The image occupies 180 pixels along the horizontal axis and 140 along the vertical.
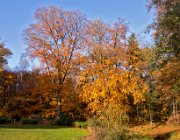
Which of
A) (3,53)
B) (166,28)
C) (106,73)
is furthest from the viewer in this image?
(3,53)

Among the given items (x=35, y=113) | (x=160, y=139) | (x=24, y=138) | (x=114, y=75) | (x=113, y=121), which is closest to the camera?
(x=113, y=121)

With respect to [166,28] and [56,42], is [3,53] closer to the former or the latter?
[56,42]

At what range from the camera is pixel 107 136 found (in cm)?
1470

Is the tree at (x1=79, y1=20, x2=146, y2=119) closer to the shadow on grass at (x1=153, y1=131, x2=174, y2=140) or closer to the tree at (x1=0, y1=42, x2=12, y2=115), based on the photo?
the shadow on grass at (x1=153, y1=131, x2=174, y2=140)

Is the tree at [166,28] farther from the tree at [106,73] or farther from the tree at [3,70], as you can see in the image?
the tree at [3,70]

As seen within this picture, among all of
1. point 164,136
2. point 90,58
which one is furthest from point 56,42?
point 164,136

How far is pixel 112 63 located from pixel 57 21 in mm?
9100

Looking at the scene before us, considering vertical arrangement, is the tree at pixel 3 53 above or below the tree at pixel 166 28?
above

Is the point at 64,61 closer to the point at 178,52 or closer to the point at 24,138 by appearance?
the point at 24,138

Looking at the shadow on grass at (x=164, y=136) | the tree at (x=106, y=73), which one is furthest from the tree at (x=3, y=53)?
the shadow on grass at (x=164, y=136)

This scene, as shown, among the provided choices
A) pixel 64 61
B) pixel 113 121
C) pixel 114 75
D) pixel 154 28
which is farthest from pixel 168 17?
pixel 64 61

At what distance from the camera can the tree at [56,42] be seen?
33406 millimetres

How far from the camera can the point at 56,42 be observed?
112 feet

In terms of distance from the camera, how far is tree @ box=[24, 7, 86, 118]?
33.4 m
